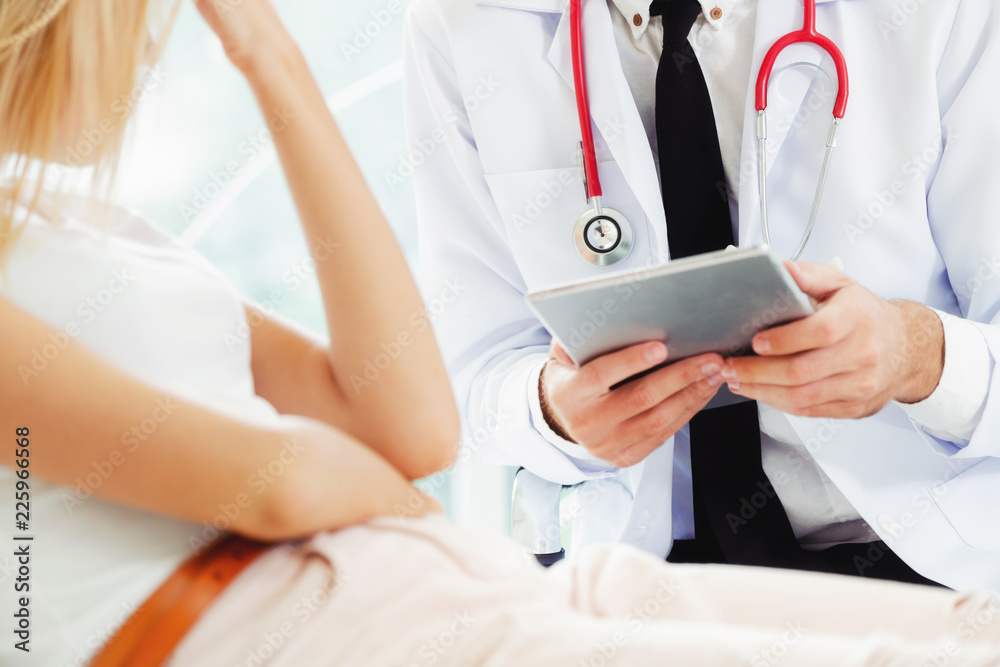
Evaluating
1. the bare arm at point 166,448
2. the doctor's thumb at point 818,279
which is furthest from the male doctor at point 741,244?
the bare arm at point 166,448

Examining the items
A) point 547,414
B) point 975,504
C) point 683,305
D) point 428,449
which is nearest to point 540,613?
point 428,449

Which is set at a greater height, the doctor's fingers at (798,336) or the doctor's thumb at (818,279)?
the doctor's thumb at (818,279)

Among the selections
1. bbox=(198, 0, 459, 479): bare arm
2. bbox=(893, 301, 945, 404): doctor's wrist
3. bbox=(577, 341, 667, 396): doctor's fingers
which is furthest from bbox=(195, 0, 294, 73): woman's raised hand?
bbox=(893, 301, 945, 404): doctor's wrist

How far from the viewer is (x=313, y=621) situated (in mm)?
434

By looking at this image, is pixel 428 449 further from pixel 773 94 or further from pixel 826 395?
pixel 773 94

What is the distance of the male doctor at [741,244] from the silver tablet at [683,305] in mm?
36

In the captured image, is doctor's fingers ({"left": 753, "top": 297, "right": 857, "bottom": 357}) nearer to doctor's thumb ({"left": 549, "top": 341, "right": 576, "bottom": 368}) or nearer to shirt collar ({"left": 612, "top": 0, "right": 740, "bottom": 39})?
doctor's thumb ({"left": 549, "top": 341, "right": 576, "bottom": 368})

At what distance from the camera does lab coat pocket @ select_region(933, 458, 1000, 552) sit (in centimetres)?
81

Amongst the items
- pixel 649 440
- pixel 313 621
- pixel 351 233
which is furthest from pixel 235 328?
pixel 649 440

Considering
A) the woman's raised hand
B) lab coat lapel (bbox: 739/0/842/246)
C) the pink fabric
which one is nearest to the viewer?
the pink fabric

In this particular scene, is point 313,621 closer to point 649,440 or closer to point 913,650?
point 913,650

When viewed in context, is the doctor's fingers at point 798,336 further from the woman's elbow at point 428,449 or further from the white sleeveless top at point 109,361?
the white sleeveless top at point 109,361

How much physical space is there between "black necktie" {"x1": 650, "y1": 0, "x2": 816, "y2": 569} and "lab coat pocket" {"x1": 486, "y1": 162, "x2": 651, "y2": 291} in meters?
0.11

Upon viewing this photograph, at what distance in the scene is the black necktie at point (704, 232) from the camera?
2.79 feet
